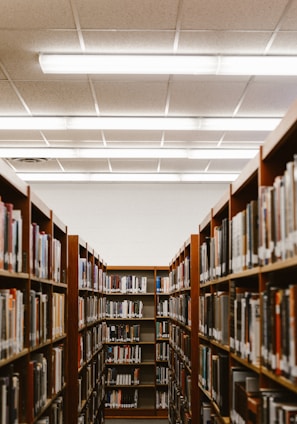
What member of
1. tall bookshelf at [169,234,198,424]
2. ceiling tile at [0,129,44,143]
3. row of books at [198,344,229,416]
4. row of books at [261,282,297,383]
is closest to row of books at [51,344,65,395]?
row of books at [198,344,229,416]

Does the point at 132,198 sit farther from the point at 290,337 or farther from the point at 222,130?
the point at 290,337

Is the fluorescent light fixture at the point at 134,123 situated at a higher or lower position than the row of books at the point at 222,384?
higher

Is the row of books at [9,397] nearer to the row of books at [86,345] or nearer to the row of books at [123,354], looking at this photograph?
the row of books at [86,345]

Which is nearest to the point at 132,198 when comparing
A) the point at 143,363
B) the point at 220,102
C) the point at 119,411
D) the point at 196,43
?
the point at 143,363

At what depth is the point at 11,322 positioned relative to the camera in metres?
2.88

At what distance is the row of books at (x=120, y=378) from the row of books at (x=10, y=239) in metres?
6.82

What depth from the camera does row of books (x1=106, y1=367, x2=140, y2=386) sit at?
31.4ft

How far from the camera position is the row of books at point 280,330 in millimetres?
2012

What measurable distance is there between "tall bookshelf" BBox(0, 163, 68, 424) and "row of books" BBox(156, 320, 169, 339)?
5.23 metres

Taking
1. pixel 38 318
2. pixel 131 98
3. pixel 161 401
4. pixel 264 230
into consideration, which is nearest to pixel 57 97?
pixel 131 98

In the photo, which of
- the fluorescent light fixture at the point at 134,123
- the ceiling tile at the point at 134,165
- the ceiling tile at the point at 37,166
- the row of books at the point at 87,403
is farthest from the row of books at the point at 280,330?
the ceiling tile at the point at 37,166

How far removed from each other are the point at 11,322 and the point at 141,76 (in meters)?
3.12

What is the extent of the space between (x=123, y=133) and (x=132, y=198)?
3.08m

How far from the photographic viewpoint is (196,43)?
15.8 ft
